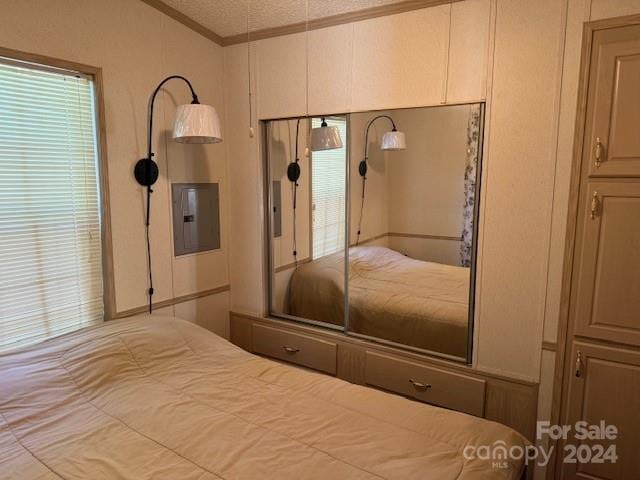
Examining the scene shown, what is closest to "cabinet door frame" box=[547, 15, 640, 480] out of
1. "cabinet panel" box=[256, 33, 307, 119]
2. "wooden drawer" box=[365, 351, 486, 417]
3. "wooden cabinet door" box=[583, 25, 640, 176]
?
"wooden cabinet door" box=[583, 25, 640, 176]

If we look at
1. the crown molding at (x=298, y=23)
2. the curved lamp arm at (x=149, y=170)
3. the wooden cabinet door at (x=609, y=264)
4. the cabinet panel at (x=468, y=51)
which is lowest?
the wooden cabinet door at (x=609, y=264)

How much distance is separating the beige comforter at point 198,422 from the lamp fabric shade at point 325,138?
4.58ft

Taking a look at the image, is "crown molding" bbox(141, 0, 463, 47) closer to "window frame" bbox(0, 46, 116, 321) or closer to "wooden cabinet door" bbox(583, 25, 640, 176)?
"window frame" bbox(0, 46, 116, 321)

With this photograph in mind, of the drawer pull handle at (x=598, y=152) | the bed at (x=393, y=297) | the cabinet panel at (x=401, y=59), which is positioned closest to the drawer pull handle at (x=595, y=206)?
the drawer pull handle at (x=598, y=152)

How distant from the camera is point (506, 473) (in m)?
1.45

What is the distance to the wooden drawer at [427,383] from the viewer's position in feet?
7.31

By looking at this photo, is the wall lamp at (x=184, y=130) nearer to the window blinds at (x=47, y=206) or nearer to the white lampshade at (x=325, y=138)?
the window blinds at (x=47, y=206)

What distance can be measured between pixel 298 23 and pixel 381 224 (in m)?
1.35

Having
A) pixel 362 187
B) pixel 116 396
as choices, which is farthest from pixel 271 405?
pixel 362 187

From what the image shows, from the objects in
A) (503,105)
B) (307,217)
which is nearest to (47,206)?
(307,217)

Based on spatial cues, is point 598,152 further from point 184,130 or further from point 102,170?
point 102,170

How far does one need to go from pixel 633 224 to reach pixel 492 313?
74 cm

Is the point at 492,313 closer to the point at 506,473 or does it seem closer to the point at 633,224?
the point at 633,224

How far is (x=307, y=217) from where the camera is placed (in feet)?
9.71
